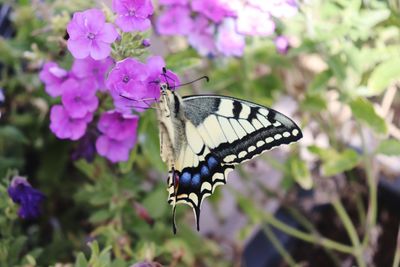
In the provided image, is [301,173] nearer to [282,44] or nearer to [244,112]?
[282,44]

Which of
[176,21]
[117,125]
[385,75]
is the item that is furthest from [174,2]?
[385,75]

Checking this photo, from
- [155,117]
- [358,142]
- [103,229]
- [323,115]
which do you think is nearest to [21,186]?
[103,229]

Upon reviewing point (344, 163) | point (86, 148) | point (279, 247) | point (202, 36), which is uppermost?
point (202, 36)

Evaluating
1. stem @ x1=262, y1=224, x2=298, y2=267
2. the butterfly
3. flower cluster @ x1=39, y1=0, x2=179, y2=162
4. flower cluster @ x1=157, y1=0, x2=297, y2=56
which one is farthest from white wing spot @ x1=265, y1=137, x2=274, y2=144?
stem @ x1=262, y1=224, x2=298, y2=267

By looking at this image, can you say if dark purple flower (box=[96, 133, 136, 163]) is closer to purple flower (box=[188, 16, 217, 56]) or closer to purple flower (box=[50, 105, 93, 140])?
purple flower (box=[50, 105, 93, 140])

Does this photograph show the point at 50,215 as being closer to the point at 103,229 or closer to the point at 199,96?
the point at 103,229
